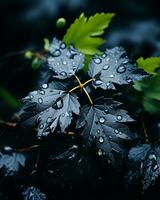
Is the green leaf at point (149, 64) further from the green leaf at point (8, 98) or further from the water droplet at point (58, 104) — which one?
the green leaf at point (8, 98)

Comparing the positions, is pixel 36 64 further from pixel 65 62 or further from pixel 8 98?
pixel 8 98

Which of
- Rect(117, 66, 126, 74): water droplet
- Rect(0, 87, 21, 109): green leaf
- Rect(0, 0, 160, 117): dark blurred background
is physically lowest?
Rect(0, 0, 160, 117): dark blurred background

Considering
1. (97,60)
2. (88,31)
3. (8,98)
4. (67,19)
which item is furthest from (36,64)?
(67,19)

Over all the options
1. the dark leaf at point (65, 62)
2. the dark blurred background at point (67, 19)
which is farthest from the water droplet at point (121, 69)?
the dark blurred background at point (67, 19)

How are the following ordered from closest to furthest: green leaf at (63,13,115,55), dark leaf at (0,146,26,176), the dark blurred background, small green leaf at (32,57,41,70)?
Result: dark leaf at (0,146,26,176), green leaf at (63,13,115,55), small green leaf at (32,57,41,70), the dark blurred background

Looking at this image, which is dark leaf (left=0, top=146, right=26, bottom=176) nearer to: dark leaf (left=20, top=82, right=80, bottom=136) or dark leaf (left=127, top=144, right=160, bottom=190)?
dark leaf (left=20, top=82, right=80, bottom=136)

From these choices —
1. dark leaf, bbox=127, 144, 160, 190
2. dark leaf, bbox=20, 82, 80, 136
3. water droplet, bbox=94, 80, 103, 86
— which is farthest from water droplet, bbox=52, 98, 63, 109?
dark leaf, bbox=127, 144, 160, 190
